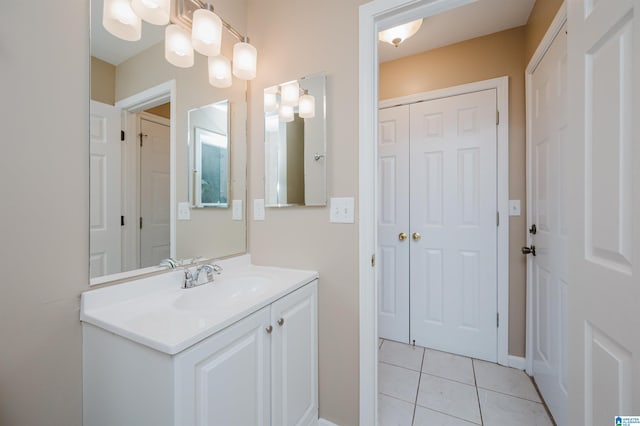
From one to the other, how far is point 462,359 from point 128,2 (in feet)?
9.44

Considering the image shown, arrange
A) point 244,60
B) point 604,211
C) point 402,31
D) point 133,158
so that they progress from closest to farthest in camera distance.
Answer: point 604,211, point 133,158, point 244,60, point 402,31

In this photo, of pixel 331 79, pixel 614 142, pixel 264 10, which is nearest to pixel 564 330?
pixel 614 142

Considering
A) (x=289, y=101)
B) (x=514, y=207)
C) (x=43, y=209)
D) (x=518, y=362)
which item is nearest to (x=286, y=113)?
(x=289, y=101)

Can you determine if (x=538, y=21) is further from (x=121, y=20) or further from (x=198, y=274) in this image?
(x=198, y=274)

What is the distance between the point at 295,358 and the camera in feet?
3.78

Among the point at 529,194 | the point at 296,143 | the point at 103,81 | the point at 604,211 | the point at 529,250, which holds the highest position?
the point at 103,81

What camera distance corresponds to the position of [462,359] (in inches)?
78.6

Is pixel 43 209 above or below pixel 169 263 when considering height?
above

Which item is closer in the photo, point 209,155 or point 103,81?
point 103,81

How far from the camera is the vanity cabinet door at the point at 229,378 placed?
683mm

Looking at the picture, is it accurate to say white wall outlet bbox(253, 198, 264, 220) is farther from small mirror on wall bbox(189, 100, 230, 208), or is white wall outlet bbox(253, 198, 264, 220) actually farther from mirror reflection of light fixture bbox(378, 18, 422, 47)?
mirror reflection of light fixture bbox(378, 18, 422, 47)

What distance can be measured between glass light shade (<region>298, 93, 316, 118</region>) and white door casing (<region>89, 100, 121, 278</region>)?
2.67 ft

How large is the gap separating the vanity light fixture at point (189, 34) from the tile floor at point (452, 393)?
2.11 meters

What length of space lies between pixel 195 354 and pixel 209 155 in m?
1.06
